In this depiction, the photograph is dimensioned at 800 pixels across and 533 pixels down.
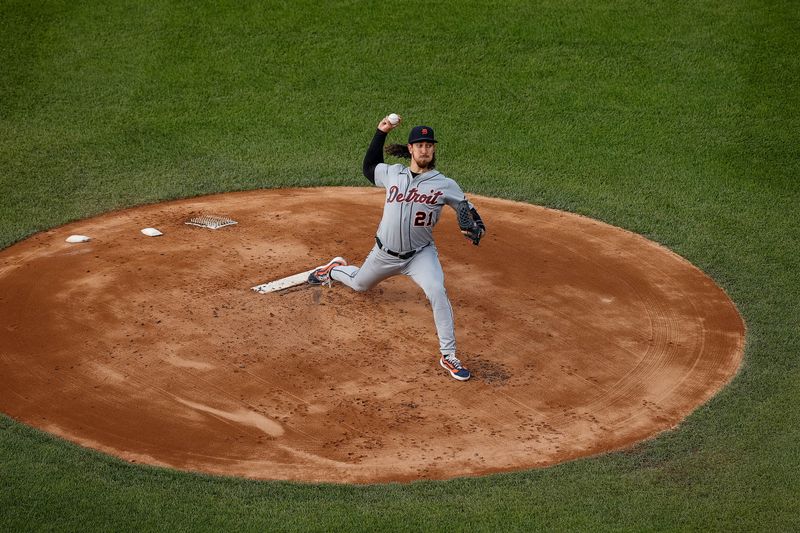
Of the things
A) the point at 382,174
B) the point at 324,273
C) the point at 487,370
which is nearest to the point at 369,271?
the point at 324,273

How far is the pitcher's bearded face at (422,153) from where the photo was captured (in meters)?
8.96

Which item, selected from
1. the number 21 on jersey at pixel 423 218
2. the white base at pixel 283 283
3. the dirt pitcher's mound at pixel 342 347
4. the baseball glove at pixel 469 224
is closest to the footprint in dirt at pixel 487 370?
the dirt pitcher's mound at pixel 342 347

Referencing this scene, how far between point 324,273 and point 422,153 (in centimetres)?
199

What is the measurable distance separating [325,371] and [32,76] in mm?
9665

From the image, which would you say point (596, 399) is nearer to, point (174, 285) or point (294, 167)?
point (174, 285)

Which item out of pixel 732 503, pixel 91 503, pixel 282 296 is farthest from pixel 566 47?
pixel 91 503

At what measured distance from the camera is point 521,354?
30.6 feet

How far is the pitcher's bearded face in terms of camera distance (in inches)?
353

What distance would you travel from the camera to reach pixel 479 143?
48.3 ft

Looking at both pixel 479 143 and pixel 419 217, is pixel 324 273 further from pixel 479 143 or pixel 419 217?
pixel 479 143

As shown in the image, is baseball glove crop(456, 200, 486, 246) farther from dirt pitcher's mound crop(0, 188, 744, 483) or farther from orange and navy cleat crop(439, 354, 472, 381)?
dirt pitcher's mound crop(0, 188, 744, 483)

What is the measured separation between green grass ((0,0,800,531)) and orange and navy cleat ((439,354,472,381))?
4.89 ft

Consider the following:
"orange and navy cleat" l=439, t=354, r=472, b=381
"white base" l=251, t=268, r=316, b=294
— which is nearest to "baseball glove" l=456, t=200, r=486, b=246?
"orange and navy cleat" l=439, t=354, r=472, b=381

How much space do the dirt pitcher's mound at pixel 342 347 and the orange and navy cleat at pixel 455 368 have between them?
0.30ft
